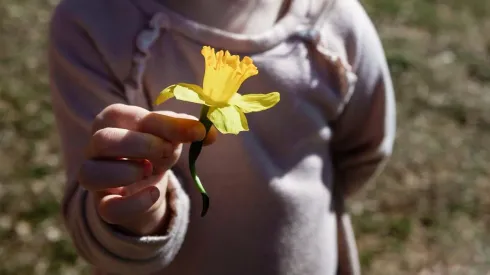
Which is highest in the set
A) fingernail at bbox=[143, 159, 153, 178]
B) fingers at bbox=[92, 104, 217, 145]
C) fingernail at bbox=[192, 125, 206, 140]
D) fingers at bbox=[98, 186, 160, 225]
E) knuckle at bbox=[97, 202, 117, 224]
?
fingernail at bbox=[192, 125, 206, 140]

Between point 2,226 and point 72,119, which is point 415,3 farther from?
point 72,119

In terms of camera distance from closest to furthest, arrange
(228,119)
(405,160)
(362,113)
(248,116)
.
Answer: (228,119) < (248,116) < (362,113) < (405,160)

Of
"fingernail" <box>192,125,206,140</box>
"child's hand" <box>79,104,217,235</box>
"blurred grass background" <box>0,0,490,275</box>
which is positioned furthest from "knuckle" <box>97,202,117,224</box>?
"blurred grass background" <box>0,0,490,275</box>

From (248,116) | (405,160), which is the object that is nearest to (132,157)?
(248,116)

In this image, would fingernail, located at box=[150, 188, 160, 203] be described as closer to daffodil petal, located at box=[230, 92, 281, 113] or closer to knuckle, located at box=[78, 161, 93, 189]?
knuckle, located at box=[78, 161, 93, 189]

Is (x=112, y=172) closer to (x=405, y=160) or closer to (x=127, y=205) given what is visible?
(x=127, y=205)

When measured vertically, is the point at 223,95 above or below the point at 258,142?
above
